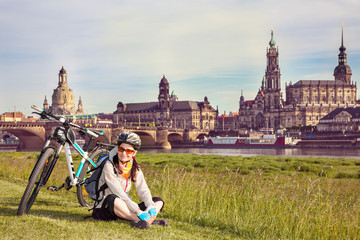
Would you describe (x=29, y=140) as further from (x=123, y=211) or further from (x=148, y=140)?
(x=123, y=211)

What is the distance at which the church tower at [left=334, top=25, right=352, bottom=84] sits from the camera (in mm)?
146125

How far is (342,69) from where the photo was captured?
147m

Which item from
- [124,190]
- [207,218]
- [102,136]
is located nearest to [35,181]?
[124,190]

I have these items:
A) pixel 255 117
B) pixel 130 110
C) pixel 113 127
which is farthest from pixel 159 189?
pixel 130 110

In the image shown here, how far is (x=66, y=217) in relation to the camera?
6492mm

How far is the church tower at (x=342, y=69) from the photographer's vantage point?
146125mm

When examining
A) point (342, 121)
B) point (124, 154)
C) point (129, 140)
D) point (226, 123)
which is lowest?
point (124, 154)

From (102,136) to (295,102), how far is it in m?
76.1

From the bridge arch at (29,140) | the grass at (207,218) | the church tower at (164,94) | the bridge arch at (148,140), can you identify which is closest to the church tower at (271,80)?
the church tower at (164,94)

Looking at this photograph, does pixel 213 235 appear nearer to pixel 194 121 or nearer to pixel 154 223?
pixel 154 223

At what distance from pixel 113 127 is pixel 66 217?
3041 inches

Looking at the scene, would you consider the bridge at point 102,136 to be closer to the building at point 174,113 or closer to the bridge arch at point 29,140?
the bridge arch at point 29,140

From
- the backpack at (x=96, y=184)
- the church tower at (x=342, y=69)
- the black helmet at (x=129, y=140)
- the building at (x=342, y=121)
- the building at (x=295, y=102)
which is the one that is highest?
the church tower at (x=342, y=69)

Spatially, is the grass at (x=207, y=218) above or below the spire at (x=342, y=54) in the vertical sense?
below
